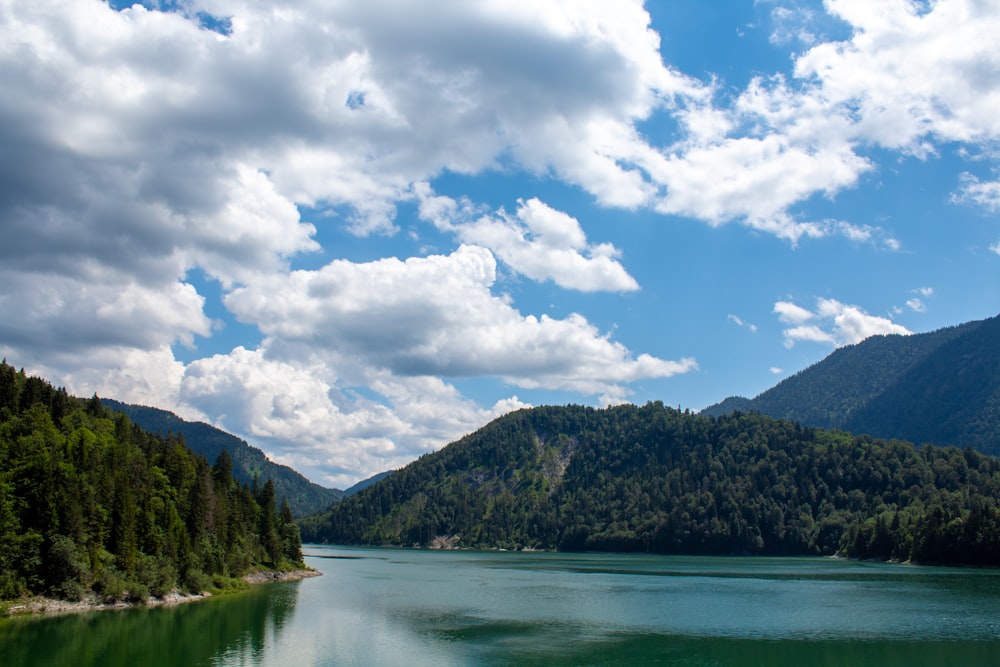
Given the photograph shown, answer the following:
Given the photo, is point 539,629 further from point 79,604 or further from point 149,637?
point 79,604

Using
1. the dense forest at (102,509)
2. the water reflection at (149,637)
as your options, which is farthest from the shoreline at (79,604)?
the water reflection at (149,637)

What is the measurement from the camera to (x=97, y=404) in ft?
436

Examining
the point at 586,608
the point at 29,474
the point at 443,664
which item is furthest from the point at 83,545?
the point at 586,608

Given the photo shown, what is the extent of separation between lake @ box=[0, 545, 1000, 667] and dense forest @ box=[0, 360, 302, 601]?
5290mm

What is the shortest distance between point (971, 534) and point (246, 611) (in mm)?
157242

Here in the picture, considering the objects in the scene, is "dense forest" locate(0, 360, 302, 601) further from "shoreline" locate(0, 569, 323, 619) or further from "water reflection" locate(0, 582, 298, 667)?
"water reflection" locate(0, 582, 298, 667)

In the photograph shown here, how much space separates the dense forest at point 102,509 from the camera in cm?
7681

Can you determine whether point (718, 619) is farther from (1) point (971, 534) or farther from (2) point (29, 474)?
(1) point (971, 534)

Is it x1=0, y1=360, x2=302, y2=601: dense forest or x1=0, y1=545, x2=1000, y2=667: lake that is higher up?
x1=0, y1=360, x2=302, y2=601: dense forest

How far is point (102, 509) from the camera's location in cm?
8581

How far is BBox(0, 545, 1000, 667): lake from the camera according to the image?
58.8 meters

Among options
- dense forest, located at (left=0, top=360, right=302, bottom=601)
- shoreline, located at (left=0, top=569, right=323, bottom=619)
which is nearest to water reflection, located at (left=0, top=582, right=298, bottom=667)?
shoreline, located at (left=0, top=569, right=323, bottom=619)

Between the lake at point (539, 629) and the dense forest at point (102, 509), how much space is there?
5290 millimetres

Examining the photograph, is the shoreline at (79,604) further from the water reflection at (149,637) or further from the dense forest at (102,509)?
the water reflection at (149,637)
